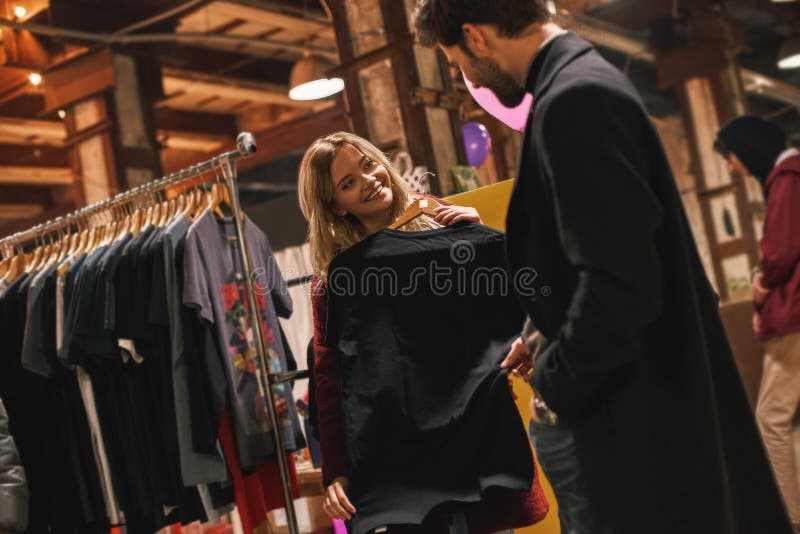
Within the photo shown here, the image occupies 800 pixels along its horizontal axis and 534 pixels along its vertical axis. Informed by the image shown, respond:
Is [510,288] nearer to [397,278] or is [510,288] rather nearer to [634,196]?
[397,278]

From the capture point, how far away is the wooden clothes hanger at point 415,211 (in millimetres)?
2307

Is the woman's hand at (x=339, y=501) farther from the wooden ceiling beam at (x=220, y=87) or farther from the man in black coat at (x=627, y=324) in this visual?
the wooden ceiling beam at (x=220, y=87)

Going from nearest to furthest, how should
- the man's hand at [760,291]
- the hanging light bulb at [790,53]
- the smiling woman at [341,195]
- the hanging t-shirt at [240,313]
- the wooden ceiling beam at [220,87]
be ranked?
the smiling woman at [341,195]
the hanging t-shirt at [240,313]
the man's hand at [760,291]
the hanging light bulb at [790,53]
the wooden ceiling beam at [220,87]

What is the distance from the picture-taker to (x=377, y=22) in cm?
481

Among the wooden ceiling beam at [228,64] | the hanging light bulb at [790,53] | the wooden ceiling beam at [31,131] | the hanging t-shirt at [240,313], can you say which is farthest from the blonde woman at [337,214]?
the hanging light bulb at [790,53]

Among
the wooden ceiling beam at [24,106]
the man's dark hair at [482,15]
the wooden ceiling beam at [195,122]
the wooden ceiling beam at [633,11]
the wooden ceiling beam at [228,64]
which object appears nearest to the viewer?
the man's dark hair at [482,15]

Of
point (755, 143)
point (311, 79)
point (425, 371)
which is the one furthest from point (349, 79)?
point (425, 371)

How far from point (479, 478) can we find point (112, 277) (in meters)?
1.87

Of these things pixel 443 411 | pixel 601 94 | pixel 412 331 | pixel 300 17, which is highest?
pixel 300 17

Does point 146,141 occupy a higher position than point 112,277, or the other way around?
point 146,141

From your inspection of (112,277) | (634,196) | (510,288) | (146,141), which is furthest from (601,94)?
(146,141)

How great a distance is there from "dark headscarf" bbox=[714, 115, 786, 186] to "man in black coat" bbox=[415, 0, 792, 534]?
3197 millimetres

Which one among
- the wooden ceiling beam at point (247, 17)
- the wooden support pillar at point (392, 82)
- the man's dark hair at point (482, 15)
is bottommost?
the man's dark hair at point (482, 15)

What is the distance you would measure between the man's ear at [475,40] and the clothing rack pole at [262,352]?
1.62 meters
